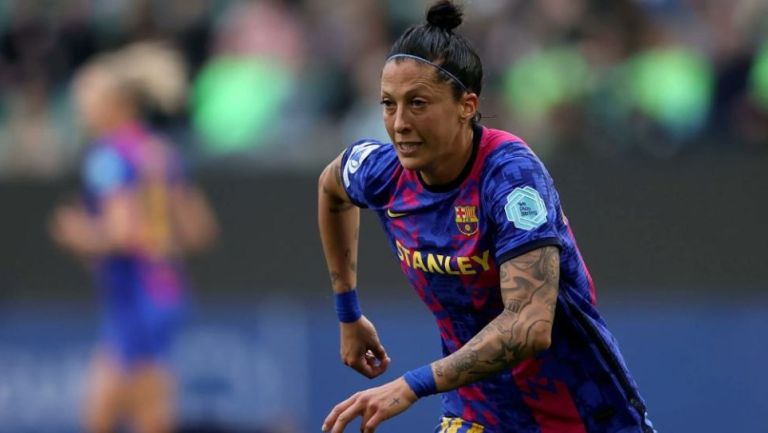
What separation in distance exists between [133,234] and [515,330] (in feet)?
19.6

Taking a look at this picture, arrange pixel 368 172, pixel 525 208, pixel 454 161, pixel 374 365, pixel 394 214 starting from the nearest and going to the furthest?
pixel 525 208 → pixel 454 161 → pixel 394 214 → pixel 368 172 → pixel 374 365

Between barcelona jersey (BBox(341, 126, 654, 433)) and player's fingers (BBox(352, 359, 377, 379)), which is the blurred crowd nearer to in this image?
player's fingers (BBox(352, 359, 377, 379))

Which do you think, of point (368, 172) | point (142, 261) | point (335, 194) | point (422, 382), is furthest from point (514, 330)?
point (142, 261)

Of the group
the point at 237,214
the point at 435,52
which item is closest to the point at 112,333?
the point at 237,214

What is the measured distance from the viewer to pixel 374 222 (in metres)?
10.3

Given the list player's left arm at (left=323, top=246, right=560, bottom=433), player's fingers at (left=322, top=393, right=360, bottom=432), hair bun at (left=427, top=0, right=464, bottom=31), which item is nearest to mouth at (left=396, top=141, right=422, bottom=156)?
hair bun at (left=427, top=0, right=464, bottom=31)

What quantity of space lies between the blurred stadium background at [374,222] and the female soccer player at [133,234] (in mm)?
175

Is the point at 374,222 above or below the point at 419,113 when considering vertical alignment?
above

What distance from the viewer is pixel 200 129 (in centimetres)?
1074

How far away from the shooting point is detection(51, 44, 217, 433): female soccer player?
32.9 ft

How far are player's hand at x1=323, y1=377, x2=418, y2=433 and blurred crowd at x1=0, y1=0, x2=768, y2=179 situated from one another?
577cm

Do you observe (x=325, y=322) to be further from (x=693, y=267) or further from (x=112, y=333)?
(x=693, y=267)

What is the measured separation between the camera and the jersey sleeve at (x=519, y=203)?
456 centimetres

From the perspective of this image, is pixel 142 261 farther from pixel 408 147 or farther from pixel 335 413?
pixel 335 413
